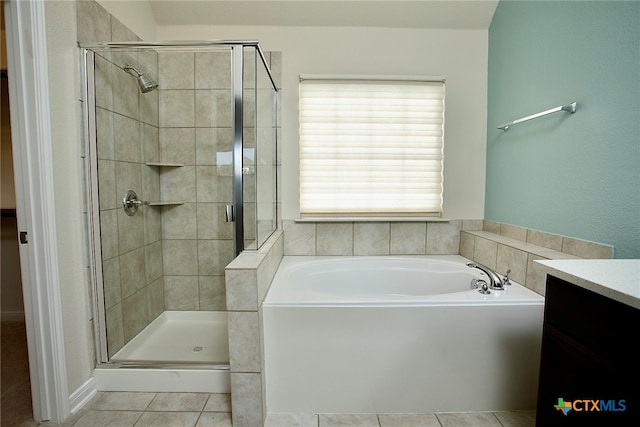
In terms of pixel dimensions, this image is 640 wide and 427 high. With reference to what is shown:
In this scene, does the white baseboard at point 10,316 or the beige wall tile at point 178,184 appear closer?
the beige wall tile at point 178,184

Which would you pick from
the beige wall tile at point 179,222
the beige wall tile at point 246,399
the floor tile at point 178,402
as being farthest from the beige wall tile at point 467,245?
the beige wall tile at point 179,222

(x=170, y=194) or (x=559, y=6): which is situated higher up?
(x=559, y=6)

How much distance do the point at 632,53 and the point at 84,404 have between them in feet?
9.73

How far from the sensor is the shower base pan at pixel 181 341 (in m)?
1.74

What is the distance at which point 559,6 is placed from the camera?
5.22ft

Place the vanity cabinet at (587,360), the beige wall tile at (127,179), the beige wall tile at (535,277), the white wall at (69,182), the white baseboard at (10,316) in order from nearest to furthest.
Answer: the vanity cabinet at (587,360) → the white wall at (69,182) → the beige wall tile at (535,277) → the beige wall tile at (127,179) → the white baseboard at (10,316)

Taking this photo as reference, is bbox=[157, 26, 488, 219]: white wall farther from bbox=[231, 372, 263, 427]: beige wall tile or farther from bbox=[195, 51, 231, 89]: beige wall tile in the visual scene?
bbox=[231, 372, 263, 427]: beige wall tile

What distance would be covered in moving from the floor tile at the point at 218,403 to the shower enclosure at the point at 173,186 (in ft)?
0.47

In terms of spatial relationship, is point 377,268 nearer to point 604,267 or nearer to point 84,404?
point 604,267

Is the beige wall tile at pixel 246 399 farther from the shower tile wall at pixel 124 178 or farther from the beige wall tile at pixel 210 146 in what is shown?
the beige wall tile at pixel 210 146

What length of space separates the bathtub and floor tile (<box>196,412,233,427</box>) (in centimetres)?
20

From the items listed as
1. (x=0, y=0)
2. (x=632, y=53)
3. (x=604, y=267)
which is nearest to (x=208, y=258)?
(x=0, y=0)

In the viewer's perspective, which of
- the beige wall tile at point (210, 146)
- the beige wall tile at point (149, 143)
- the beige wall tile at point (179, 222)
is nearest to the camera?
the beige wall tile at point (149, 143)

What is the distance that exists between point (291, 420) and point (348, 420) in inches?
10.5
